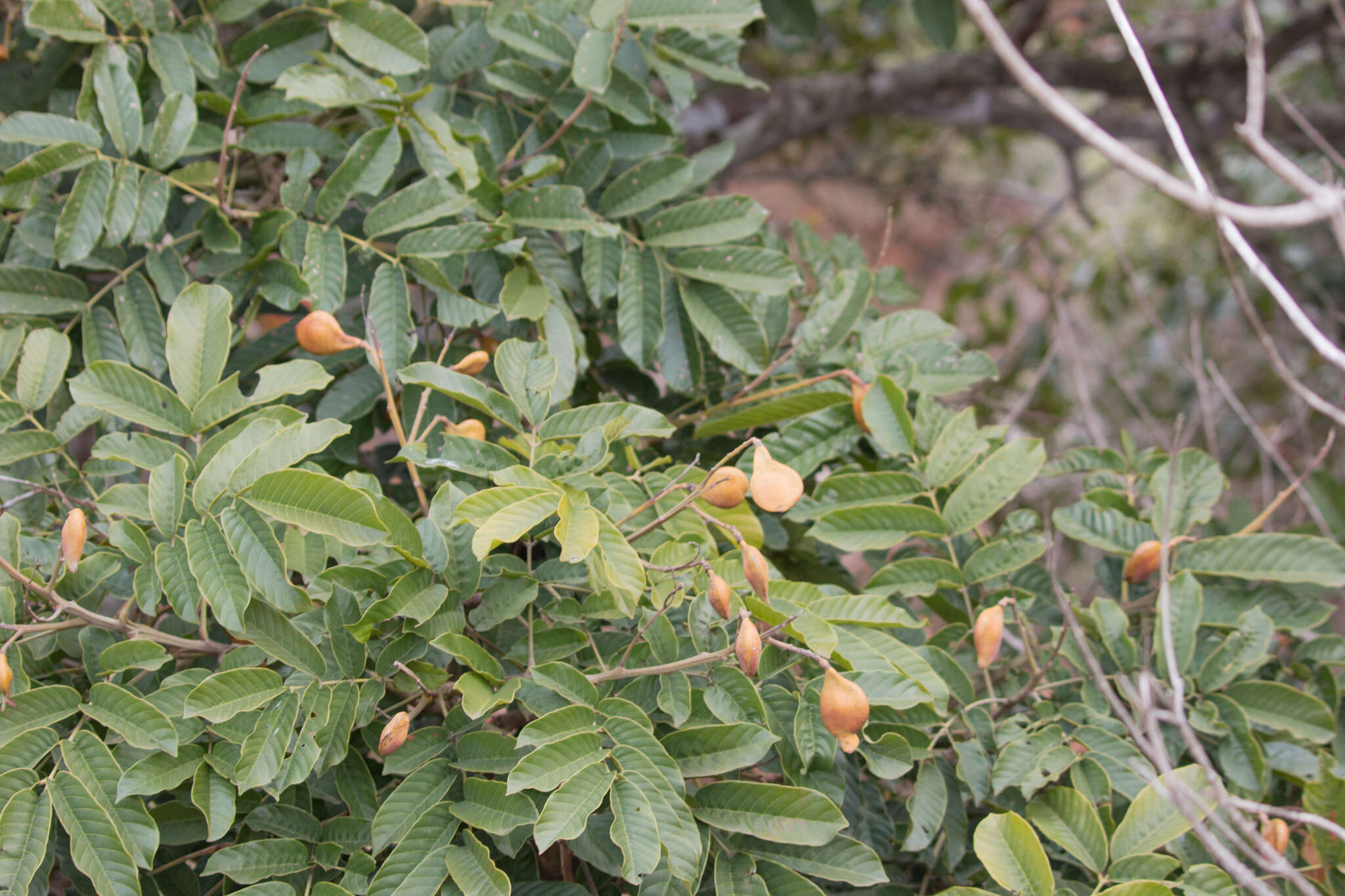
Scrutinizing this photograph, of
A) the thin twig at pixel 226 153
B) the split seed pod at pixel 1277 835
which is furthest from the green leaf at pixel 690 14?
the split seed pod at pixel 1277 835

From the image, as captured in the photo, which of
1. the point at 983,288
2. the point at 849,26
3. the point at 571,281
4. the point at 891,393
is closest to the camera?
the point at 891,393

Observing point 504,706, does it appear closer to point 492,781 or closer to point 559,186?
point 492,781

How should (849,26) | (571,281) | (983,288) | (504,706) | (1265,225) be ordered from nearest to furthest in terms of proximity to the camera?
(1265,225), (504,706), (571,281), (983,288), (849,26)

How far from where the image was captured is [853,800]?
0.79m

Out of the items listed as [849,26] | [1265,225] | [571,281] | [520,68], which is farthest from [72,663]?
[849,26]

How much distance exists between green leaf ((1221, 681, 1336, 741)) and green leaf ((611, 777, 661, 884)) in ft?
1.97

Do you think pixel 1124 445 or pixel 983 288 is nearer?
pixel 1124 445

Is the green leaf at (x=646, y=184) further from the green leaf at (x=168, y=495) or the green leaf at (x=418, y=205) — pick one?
the green leaf at (x=168, y=495)

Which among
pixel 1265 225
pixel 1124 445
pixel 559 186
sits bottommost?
pixel 1124 445

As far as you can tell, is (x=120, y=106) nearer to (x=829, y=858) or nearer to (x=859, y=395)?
(x=859, y=395)

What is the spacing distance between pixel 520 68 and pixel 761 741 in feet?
2.55

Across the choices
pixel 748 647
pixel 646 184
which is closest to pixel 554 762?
pixel 748 647

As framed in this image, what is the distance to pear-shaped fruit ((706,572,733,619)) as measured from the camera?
65 cm

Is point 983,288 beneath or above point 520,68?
beneath
